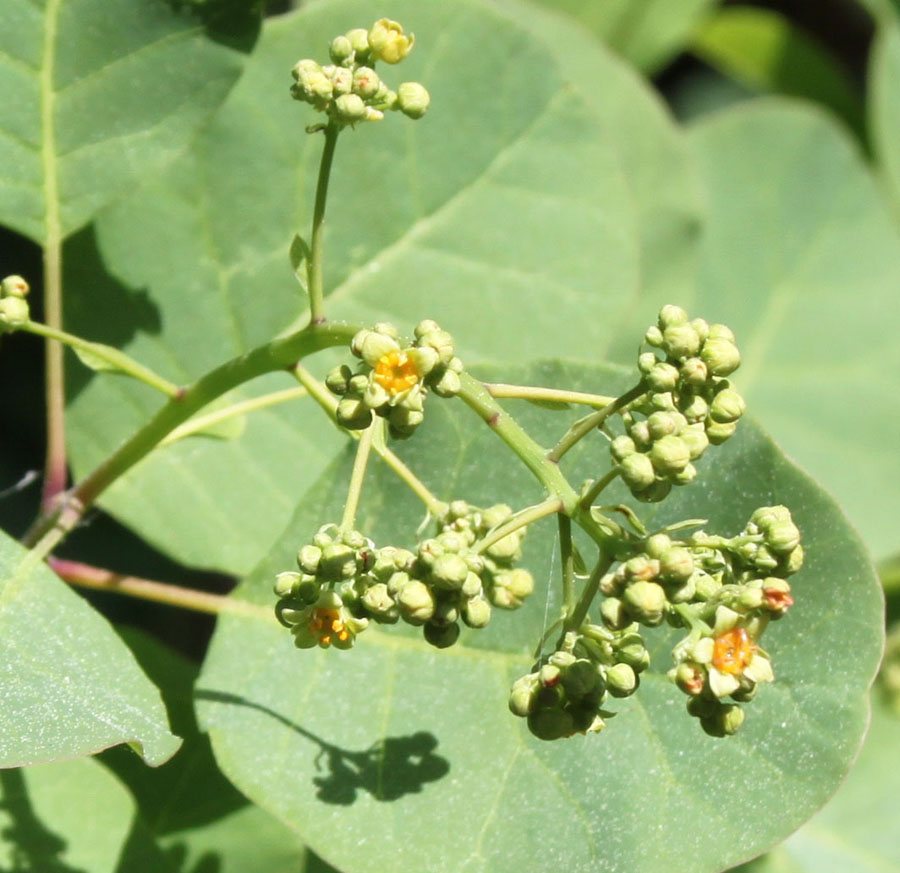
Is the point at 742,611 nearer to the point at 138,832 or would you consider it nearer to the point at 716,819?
the point at 716,819

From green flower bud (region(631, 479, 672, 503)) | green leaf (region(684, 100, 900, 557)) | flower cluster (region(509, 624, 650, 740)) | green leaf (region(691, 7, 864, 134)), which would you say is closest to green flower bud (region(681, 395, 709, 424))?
green flower bud (region(631, 479, 672, 503))

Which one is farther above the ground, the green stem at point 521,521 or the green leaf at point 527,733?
the green stem at point 521,521

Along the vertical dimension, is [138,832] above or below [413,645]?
below

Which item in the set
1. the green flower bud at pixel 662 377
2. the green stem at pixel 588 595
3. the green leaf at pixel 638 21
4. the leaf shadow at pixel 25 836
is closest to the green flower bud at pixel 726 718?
the green stem at pixel 588 595

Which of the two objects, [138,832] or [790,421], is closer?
[138,832]

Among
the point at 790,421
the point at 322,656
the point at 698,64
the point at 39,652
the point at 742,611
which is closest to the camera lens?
the point at 742,611

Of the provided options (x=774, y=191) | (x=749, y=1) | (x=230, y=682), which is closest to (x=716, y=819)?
(x=230, y=682)

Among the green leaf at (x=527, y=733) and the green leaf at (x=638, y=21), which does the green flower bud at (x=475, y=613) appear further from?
the green leaf at (x=638, y=21)
